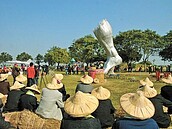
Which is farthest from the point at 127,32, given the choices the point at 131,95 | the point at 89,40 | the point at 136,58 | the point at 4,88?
the point at 131,95

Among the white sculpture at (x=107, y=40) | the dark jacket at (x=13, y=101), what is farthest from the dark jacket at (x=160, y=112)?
the white sculpture at (x=107, y=40)

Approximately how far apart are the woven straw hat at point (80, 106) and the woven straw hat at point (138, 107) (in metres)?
0.54

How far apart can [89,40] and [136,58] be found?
1668cm

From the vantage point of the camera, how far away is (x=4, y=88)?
10.6m

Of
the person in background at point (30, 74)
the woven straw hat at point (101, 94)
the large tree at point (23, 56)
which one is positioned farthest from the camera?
the large tree at point (23, 56)

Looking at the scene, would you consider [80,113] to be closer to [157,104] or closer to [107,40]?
[157,104]

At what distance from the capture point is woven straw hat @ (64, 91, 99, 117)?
15.3 ft

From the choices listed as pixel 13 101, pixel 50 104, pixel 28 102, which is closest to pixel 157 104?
pixel 50 104

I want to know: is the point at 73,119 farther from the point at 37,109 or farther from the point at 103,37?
the point at 103,37

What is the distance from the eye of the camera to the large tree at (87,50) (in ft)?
241

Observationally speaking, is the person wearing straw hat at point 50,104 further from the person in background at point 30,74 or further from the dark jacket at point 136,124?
the person in background at point 30,74

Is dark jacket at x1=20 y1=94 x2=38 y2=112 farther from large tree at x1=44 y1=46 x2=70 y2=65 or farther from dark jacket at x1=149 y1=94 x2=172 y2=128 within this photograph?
large tree at x1=44 y1=46 x2=70 y2=65

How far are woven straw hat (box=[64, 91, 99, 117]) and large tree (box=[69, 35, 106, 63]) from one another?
66.9 m

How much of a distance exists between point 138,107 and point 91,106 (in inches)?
31.8
